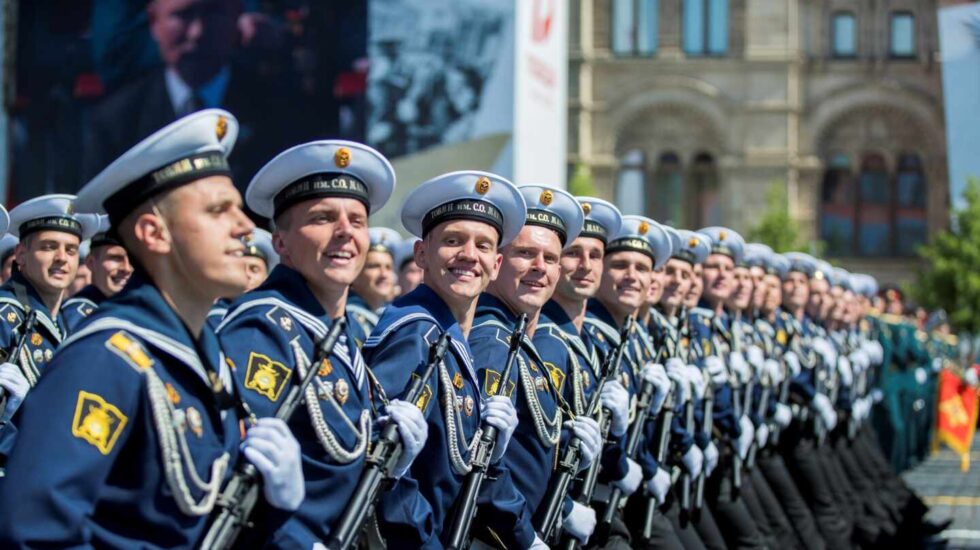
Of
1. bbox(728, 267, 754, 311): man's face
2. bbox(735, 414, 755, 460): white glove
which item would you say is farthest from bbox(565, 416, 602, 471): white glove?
bbox(728, 267, 754, 311): man's face

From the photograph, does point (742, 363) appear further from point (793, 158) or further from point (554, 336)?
point (793, 158)

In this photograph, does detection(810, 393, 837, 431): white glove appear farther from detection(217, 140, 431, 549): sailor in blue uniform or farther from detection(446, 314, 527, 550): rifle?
detection(217, 140, 431, 549): sailor in blue uniform

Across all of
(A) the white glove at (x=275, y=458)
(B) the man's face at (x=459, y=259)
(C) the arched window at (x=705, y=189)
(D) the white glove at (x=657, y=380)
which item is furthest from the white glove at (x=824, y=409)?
(C) the arched window at (x=705, y=189)

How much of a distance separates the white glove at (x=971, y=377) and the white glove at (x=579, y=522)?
1364cm

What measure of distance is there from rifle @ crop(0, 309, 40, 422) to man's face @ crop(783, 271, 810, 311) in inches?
271

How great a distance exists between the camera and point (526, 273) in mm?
5758

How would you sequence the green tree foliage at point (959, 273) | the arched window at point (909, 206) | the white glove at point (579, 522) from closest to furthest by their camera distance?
the white glove at point (579, 522) → the green tree foliage at point (959, 273) → the arched window at point (909, 206)

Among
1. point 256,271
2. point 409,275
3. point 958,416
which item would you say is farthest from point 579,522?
point 958,416

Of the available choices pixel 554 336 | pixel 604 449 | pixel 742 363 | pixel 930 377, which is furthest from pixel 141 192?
pixel 930 377

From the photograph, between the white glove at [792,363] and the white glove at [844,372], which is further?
the white glove at [844,372]

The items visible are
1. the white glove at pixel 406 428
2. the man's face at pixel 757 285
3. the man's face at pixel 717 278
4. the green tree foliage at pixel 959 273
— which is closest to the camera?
the white glove at pixel 406 428

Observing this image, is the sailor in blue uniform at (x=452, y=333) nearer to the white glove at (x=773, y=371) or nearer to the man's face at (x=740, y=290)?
the man's face at (x=740, y=290)

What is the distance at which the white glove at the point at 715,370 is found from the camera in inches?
330

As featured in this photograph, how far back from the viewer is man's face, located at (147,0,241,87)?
30.5m
